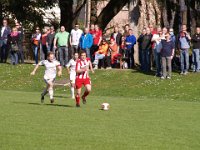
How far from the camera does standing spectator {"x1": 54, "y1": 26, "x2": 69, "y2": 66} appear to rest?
3647cm

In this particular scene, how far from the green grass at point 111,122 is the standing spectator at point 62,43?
496 cm

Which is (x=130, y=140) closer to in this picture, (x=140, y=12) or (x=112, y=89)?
(x=112, y=89)

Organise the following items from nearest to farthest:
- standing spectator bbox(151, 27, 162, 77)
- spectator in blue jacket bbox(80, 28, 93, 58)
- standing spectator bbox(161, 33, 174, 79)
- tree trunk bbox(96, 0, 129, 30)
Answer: standing spectator bbox(161, 33, 174, 79)
standing spectator bbox(151, 27, 162, 77)
spectator in blue jacket bbox(80, 28, 93, 58)
tree trunk bbox(96, 0, 129, 30)

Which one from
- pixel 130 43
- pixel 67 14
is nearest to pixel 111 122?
pixel 130 43

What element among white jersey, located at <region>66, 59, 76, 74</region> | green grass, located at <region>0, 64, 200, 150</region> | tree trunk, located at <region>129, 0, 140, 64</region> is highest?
tree trunk, located at <region>129, 0, 140, 64</region>

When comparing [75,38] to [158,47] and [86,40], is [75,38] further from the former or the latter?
[158,47]

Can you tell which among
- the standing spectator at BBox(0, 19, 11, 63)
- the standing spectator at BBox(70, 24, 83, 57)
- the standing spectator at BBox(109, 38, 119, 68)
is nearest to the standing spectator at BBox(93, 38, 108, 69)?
the standing spectator at BBox(109, 38, 119, 68)

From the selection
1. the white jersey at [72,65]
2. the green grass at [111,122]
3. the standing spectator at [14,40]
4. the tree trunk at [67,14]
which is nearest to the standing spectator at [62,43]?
the standing spectator at [14,40]

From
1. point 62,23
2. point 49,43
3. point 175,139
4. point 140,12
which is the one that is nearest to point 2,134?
point 175,139

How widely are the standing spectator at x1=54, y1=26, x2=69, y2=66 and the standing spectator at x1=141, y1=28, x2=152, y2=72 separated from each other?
402 centimetres

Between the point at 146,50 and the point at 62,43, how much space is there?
14.9 ft

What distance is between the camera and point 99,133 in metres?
15.9

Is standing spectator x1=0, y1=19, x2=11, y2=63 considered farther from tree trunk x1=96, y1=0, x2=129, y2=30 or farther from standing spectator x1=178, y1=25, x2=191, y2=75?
standing spectator x1=178, y1=25, x2=191, y2=75

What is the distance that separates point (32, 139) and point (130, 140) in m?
1.95
